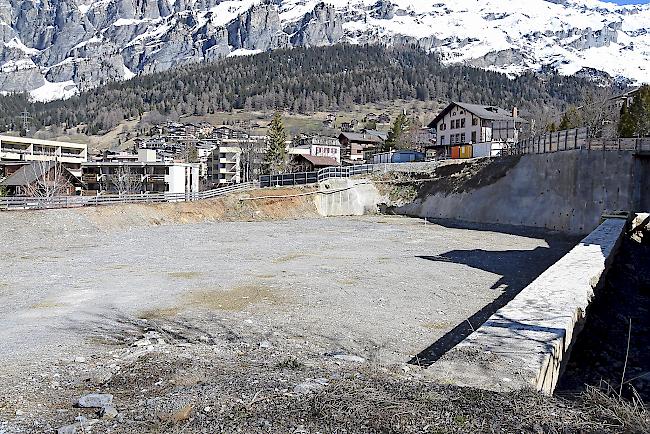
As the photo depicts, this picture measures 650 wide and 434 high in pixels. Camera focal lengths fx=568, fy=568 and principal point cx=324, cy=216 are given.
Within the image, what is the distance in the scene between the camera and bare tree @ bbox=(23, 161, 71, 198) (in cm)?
6350

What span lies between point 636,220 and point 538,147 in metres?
15.1

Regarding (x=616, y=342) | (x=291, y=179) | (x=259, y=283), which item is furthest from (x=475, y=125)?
(x=616, y=342)

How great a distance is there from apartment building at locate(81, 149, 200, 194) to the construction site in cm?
4365

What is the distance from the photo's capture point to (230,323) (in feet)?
45.6

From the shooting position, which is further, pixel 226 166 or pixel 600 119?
pixel 226 166

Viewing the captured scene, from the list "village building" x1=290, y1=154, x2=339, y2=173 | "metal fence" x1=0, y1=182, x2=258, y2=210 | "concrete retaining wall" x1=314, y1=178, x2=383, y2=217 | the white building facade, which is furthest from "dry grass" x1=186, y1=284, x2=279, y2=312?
"village building" x1=290, y1=154, x2=339, y2=173

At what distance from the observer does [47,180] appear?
68000 millimetres

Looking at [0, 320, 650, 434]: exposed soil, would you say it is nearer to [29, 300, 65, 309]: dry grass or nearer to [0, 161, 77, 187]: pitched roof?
[29, 300, 65, 309]: dry grass

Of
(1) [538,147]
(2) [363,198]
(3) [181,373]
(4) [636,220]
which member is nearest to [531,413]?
(3) [181,373]

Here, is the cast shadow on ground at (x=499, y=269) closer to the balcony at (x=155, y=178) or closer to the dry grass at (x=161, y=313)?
the dry grass at (x=161, y=313)

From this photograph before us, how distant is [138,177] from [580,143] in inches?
2410

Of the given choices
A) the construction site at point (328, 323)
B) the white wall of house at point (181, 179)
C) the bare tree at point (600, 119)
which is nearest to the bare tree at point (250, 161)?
the white wall of house at point (181, 179)

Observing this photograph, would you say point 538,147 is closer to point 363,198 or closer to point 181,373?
point 363,198

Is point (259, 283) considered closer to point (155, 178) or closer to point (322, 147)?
point (155, 178)
